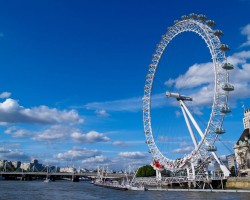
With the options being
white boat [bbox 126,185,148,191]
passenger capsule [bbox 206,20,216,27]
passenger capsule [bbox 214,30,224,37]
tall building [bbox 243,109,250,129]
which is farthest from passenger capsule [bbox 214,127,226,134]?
tall building [bbox 243,109,250,129]

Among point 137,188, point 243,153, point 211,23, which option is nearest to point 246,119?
point 243,153

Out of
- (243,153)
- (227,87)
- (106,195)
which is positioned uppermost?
(227,87)

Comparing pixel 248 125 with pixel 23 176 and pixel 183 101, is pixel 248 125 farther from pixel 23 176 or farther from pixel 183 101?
pixel 23 176

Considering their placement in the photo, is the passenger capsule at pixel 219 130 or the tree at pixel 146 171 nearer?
the passenger capsule at pixel 219 130

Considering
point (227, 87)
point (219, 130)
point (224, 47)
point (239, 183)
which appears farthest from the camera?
point (239, 183)

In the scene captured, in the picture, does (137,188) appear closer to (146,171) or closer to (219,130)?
(219,130)

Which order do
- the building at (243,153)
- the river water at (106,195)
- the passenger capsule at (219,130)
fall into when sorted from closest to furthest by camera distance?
the river water at (106,195), the passenger capsule at (219,130), the building at (243,153)

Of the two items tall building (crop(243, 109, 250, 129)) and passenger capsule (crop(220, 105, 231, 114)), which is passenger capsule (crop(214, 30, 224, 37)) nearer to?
passenger capsule (crop(220, 105, 231, 114))

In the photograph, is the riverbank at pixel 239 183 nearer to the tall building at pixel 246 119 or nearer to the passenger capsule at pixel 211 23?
the passenger capsule at pixel 211 23

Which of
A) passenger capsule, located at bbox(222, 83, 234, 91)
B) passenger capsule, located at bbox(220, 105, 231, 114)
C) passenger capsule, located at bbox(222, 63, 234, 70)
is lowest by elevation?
passenger capsule, located at bbox(220, 105, 231, 114)

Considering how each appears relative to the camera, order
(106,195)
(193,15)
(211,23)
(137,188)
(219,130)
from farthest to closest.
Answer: (137,188) → (193,15) → (211,23) → (106,195) → (219,130)

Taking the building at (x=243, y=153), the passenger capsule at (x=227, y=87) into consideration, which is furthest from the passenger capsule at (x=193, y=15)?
the building at (x=243, y=153)

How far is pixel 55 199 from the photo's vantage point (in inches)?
1571

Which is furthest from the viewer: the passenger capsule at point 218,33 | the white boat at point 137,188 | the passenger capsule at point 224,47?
the white boat at point 137,188
